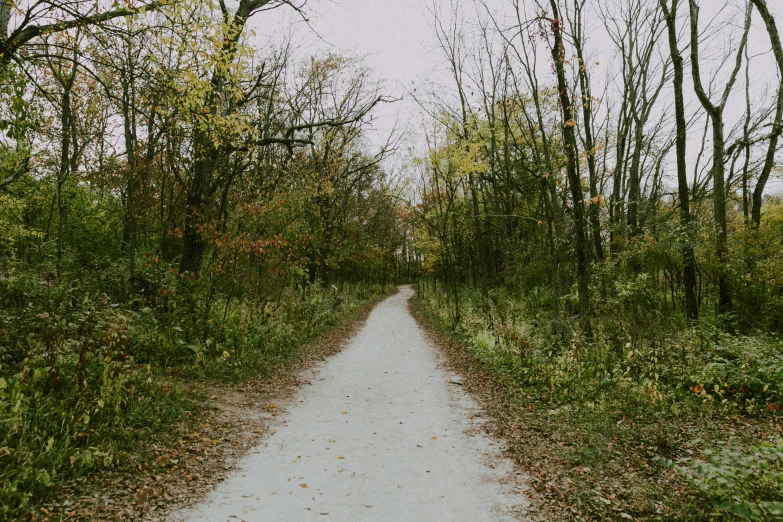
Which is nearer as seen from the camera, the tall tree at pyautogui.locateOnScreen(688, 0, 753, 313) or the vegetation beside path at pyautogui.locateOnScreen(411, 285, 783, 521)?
the vegetation beside path at pyautogui.locateOnScreen(411, 285, 783, 521)

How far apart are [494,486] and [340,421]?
2.61 metres

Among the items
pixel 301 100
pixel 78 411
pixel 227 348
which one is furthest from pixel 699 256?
pixel 301 100

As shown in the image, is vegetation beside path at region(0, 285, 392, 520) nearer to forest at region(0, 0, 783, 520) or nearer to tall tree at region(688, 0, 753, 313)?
forest at region(0, 0, 783, 520)

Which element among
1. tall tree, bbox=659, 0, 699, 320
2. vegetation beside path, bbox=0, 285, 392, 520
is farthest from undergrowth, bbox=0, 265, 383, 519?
tall tree, bbox=659, 0, 699, 320

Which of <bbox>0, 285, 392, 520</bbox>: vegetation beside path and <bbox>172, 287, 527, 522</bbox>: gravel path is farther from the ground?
<bbox>0, 285, 392, 520</bbox>: vegetation beside path

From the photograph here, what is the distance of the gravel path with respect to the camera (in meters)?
3.69

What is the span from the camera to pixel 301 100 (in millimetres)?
18844

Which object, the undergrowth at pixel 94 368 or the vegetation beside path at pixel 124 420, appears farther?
the undergrowth at pixel 94 368

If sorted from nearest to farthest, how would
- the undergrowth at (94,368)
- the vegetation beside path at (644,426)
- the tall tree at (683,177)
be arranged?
the vegetation beside path at (644,426)
the undergrowth at (94,368)
the tall tree at (683,177)

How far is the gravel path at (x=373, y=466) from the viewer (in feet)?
12.1

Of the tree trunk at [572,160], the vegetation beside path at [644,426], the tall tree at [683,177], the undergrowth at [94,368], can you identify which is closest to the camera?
the vegetation beside path at [644,426]

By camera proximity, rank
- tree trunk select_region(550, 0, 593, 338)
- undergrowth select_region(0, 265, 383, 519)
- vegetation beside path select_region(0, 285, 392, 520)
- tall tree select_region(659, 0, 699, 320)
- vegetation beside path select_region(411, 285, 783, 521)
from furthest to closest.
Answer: tall tree select_region(659, 0, 699, 320)
tree trunk select_region(550, 0, 593, 338)
undergrowth select_region(0, 265, 383, 519)
vegetation beside path select_region(0, 285, 392, 520)
vegetation beside path select_region(411, 285, 783, 521)

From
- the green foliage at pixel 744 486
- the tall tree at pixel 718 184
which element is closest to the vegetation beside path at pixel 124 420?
the green foliage at pixel 744 486

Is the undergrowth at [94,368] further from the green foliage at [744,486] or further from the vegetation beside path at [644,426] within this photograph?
the green foliage at [744,486]
